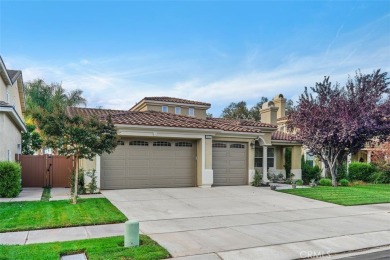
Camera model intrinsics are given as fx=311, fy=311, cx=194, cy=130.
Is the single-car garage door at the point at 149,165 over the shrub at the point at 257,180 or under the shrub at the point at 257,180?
over

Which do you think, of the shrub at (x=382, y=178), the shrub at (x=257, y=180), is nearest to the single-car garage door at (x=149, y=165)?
the shrub at (x=257, y=180)

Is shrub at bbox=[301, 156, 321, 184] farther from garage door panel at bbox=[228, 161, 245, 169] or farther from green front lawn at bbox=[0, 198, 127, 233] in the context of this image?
green front lawn at bbox=[0, 198, 127, 233]

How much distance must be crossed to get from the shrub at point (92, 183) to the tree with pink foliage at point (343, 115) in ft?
43.1

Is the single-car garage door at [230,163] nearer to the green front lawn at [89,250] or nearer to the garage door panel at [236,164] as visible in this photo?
the garage door panel at [236,164]

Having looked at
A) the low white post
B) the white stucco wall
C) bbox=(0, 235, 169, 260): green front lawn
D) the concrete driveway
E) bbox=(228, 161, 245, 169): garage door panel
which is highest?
the white stucco wall

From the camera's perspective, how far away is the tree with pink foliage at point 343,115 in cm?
1794

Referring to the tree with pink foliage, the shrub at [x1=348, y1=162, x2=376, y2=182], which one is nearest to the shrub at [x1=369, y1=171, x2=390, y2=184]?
the shrub at [x1=348, y1=162, x2=376, y2=182]

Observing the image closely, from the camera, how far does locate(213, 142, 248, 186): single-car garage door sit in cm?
1752

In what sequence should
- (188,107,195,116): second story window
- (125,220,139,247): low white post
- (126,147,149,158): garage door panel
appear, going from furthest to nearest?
(188,107,195,116): second story window
(126,147,149,158): garage door panel
(125,220,139,247): low white post

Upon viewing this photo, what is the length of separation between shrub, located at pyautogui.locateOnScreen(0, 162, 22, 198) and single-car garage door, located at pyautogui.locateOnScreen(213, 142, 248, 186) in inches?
380

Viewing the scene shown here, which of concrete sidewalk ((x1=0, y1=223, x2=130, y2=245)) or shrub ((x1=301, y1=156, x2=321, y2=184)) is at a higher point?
concrete sidewalk ((x1=0, y1=223, x2=130, y2=245))

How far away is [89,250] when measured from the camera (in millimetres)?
5910

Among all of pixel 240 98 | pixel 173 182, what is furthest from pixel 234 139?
pixel 240 98

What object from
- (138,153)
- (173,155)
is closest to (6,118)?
(138,153)
